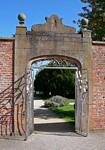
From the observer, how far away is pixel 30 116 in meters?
16.0

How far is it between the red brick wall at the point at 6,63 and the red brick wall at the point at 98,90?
10.8ft

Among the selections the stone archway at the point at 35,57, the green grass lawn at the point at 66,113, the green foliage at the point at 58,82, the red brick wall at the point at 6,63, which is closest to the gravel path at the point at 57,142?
the stone archway at the point at 35,57

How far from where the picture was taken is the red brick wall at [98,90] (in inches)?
624

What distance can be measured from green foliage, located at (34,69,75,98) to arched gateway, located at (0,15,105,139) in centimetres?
2993

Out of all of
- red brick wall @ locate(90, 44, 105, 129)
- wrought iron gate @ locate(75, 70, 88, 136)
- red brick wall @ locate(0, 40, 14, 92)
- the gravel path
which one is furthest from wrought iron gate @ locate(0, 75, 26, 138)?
red brick wall @ locate(90, 44, 105, 129)

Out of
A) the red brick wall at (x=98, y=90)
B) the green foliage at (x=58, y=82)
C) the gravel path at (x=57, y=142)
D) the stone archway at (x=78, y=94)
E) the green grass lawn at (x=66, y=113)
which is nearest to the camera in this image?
the gravel path at (x=57, y=142)

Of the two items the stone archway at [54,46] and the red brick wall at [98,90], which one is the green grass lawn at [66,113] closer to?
the red brick wall at [98,90]

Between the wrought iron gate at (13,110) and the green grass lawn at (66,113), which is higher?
the wrought iron gate at (13,110)

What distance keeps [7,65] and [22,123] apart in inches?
90.1

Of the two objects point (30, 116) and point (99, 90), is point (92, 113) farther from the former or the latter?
point (30, 116)

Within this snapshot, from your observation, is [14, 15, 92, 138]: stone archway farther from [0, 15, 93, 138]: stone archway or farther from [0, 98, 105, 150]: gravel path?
[0, 98, 105, 150]: gravel path

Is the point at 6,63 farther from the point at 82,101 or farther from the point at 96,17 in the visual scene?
the point at 96,17

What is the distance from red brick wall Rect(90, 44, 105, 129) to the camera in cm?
1586

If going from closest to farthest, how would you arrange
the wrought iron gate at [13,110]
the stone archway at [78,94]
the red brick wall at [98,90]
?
1. the wrought iron gate at [13,110]
2. the stone archway at [78,94]
3. the red brick wall at [98,90]
